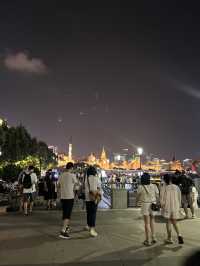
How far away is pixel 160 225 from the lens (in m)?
13.2

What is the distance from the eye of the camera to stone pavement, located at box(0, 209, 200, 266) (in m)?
8.32

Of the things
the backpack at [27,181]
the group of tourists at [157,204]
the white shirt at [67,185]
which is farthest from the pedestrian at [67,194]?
the backpack at [27,181]

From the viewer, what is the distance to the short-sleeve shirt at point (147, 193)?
10.2 m

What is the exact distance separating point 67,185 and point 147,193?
7.19 ft

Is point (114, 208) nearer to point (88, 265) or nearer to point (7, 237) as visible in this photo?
point (7, 237)

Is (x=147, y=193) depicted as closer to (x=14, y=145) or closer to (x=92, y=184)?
(x=92, y=184)

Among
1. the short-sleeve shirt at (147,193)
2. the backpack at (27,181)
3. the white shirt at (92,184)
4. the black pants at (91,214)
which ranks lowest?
the black pants at (91,214)

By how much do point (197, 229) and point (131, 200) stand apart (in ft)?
22.4

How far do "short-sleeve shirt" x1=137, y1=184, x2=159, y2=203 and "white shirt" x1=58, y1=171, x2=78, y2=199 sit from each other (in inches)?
74.7

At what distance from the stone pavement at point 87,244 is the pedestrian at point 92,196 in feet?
1.03

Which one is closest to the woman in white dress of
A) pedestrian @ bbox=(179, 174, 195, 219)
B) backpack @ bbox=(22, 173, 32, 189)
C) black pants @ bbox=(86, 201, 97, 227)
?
black pants @ bbox=(86, 201, 97, 227)

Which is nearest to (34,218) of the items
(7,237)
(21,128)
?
(7,237)

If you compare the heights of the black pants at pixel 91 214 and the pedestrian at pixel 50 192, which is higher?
the pedestrian at pixel 50 192

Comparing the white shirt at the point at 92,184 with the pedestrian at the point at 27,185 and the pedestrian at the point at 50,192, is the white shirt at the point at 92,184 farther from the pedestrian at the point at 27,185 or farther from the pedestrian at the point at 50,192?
the pedestrian at the point at 50,192
